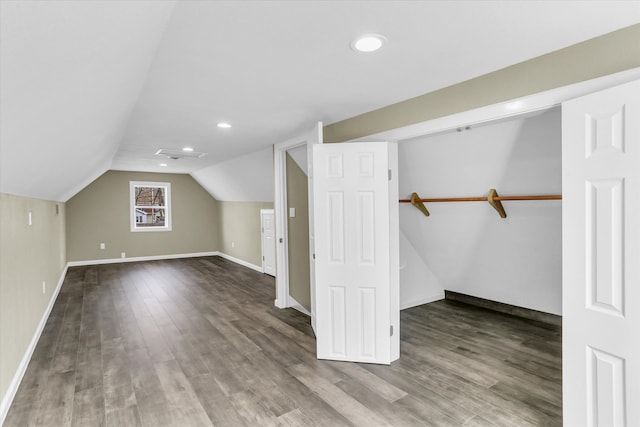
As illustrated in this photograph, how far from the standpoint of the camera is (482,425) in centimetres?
204

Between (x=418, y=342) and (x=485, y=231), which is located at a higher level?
(x=485, y=231)

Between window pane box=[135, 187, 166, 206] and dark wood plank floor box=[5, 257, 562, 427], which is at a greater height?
window pane box=[135, 187, 166, 206]

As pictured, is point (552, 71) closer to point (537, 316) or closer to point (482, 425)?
point (482, 425)

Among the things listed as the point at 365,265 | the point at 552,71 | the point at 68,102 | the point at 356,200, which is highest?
the point at 552,71

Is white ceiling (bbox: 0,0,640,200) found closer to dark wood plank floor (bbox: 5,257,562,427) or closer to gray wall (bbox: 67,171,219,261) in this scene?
dark wood plank floor (bbox: 5,257,562,427)

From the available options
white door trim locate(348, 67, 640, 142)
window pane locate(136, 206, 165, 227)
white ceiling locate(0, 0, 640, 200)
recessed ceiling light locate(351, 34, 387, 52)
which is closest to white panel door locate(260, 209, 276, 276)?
window pane locate(136, 206, 165, 227)

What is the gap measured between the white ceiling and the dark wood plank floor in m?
1.55

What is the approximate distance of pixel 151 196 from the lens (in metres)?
8.59

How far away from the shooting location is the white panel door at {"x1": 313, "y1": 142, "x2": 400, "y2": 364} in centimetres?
279

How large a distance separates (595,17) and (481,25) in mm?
476

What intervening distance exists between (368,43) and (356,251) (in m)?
1.62

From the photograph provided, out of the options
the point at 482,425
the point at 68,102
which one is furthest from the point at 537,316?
the point at 68,102

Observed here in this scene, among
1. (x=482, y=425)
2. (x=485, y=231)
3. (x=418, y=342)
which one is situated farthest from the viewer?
(x=485, y=231)

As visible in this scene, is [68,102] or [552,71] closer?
[68,102]
